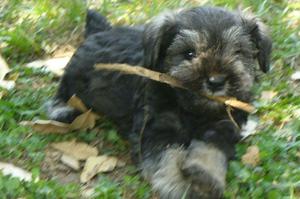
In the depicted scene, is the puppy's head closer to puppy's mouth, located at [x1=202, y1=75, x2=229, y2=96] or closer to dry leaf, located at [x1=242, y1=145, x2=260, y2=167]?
puppy's mouth, located at [x1=202, y1=75, x2=229, y2=96]

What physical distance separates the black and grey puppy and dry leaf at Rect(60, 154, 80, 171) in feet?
1.33

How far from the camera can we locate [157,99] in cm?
405

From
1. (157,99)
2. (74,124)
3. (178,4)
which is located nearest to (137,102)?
(157,99)

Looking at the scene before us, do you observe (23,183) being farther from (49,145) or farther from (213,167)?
(213,167)

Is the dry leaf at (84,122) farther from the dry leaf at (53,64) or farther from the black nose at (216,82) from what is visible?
the black nose at (216,82)

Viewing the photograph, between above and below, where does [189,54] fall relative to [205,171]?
above

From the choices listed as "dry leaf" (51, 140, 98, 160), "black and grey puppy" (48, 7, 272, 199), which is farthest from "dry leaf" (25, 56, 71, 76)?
"dry leaf" (51, 140, 98, 160)

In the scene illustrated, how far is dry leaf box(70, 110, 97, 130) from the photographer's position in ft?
14.9

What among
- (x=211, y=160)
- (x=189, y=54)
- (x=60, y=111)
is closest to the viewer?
(x=211, y=160)

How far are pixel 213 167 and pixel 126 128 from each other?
3.30 ft

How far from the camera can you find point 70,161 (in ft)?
13.8

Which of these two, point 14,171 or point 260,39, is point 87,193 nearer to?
point 14,171

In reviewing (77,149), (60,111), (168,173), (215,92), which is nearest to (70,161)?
(77,149)

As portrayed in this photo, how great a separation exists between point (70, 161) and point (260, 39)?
5.10 ft
